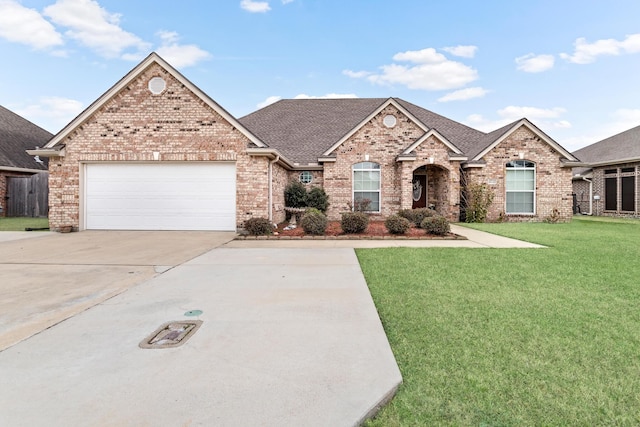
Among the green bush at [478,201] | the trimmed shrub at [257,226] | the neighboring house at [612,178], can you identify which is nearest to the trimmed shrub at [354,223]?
the trimmed shrub at [257,226]

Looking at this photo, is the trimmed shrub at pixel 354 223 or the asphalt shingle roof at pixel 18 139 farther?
the asphalt shingle roof at pixel 18 139

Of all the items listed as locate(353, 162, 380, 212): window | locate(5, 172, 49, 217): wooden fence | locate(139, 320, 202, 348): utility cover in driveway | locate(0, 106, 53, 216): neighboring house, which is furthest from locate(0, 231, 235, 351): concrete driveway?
locate(0, 106, 53, 216): neighboring house

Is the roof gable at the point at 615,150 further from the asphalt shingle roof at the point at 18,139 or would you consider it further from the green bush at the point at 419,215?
the asphalt shingle roof at the point at 18,139

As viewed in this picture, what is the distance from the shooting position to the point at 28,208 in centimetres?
1953

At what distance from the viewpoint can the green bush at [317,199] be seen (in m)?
15.6

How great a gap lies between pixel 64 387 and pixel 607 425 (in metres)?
3.57

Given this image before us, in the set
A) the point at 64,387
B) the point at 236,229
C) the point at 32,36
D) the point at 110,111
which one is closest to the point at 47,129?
the point at 32,36

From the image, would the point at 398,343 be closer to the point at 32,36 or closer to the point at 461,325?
the point at 461,325

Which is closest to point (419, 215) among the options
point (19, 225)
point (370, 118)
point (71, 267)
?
point (370, 118)

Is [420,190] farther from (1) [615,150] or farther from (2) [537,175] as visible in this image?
(1) [615,150]

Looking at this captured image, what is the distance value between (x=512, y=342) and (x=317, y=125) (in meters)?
18.8

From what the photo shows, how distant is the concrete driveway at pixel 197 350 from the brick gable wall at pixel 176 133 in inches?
247

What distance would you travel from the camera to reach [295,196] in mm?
15523

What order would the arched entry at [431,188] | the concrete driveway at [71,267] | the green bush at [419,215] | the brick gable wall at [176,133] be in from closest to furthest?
1. the concrete driveway at [71,267]
2. the brick gable wall at [176,133]
3. the green bush at [419,215]
4. the arched entry at [431,188]
